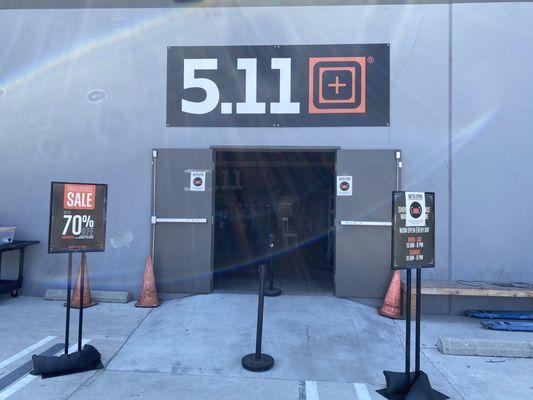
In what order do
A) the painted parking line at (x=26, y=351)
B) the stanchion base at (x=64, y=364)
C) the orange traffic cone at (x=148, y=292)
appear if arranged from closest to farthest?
the stanchion base at (x=64, y=364), the painted parking line at (x=26, y=351), the orange traffic cone at (x=148, y=292)

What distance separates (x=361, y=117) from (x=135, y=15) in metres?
4.13

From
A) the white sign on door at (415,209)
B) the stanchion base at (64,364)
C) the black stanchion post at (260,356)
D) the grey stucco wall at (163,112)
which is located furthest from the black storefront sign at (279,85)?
the stanchion base at (64,364)

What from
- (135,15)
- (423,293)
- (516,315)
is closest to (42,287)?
(135,15)

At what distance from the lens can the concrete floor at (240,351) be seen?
369cm

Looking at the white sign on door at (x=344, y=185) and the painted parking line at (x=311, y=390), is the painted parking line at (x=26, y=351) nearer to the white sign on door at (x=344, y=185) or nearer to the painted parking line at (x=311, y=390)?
the painted parking line at (x=311, y=390)

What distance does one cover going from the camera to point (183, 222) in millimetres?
6359

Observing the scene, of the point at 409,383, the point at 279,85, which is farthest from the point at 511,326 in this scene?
the point at 279,85

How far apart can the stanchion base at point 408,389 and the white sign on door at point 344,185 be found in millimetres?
3021

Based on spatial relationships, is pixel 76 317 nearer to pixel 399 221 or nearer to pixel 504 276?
pixel 399 221

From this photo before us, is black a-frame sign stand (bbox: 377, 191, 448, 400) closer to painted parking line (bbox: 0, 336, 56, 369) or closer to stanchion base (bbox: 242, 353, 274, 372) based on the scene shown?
stanchion base (bbox: 242, 353, 274, 372)

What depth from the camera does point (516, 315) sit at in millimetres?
5613

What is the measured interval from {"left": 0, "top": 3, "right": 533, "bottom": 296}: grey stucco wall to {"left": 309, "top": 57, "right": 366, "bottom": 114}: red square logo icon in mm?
355

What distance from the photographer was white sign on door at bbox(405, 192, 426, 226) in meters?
3.65

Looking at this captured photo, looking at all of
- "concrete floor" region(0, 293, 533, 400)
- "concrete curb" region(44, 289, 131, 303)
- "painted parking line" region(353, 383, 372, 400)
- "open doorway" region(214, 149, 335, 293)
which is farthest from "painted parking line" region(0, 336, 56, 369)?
"open doorway" region(214, 149, 335, 293)
